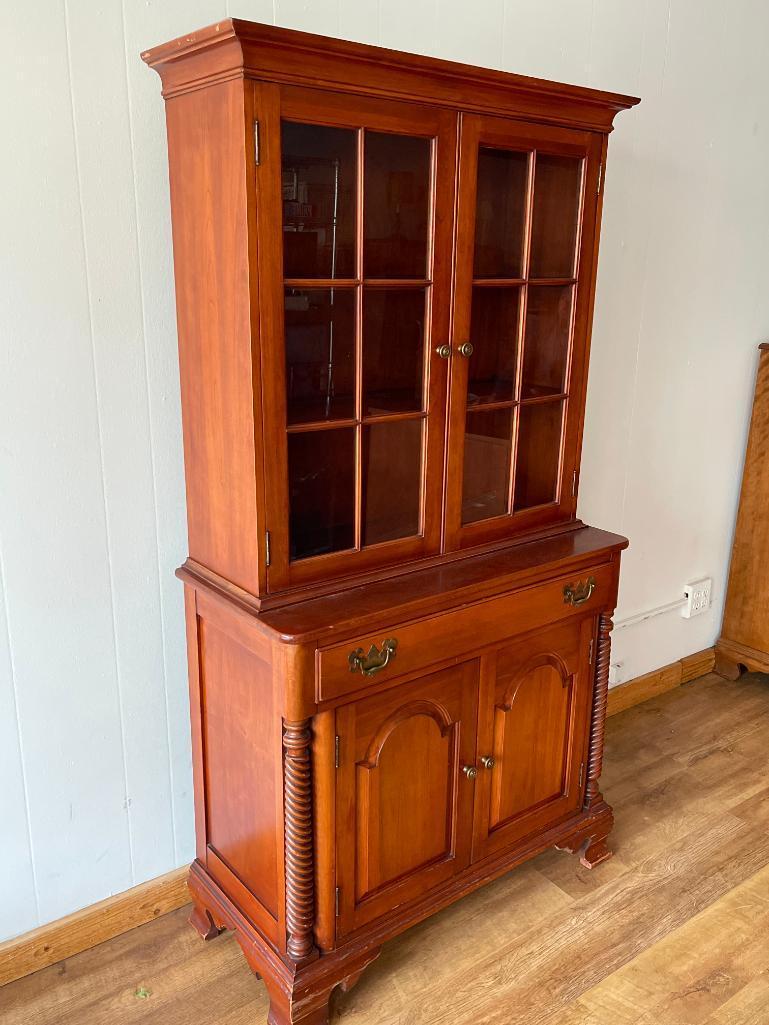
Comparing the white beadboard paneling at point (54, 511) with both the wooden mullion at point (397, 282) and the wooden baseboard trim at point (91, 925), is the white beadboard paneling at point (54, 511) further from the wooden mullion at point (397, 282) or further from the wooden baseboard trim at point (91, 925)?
the wooden mullion at point (397, 282)

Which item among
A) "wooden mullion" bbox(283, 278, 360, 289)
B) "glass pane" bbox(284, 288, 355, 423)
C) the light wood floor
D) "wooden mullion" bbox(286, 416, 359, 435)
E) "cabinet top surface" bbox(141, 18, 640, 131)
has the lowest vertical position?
the light wood floor

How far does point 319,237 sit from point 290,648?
646 mm

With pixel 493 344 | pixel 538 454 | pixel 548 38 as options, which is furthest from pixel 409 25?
pixel 538 454

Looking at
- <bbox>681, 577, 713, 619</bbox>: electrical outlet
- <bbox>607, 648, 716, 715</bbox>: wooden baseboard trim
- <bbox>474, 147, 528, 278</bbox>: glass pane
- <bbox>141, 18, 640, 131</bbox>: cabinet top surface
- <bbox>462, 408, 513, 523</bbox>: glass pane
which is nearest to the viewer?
<bbox>141, 18, 640, 131</bbox>: cabinet top surface

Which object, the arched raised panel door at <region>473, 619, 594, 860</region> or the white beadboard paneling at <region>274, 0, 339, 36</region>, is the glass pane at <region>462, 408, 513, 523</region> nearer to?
the arched raised panel door at <region>473, 619, 594, 860</region>

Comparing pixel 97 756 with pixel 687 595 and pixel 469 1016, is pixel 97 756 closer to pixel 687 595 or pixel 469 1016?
pixel 469 1016

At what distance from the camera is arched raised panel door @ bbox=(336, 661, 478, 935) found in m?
1.53

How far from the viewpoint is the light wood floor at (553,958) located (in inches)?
64.3

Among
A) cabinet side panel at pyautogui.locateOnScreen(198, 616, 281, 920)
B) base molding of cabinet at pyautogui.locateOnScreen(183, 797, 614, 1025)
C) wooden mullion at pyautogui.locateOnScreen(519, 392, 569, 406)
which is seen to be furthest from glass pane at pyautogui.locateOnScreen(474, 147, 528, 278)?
base molding of cabinet at pyautogui.locateOnScreen(183, 797, 614, 1025)

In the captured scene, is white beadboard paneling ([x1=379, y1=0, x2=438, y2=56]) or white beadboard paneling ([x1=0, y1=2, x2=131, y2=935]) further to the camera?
white beadboard paneling ([x1=379, y1=0, x2=438, y2=56])

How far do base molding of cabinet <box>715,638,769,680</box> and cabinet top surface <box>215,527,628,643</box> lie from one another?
4.25 feet

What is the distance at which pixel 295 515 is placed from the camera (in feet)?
4.77

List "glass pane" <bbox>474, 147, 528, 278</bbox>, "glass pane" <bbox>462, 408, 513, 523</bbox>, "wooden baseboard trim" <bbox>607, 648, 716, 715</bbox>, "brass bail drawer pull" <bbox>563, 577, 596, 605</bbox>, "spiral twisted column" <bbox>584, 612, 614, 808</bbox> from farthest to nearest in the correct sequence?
"wooden baseboard trim" <bbox>607, 648, 716, 715</bbox> < "spiral twisted column" <bbox>584, 612, 614, 808</bbox> < "brass bail drawer pull" <bbox>563, 577, 596, 605</bbox> < "glass pane" <bbox>462, 408, 513, 523</bbox> < "glass pane" <bbox>474, 147, 528, 278</bbox>

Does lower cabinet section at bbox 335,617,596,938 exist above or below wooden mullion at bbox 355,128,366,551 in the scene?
below
